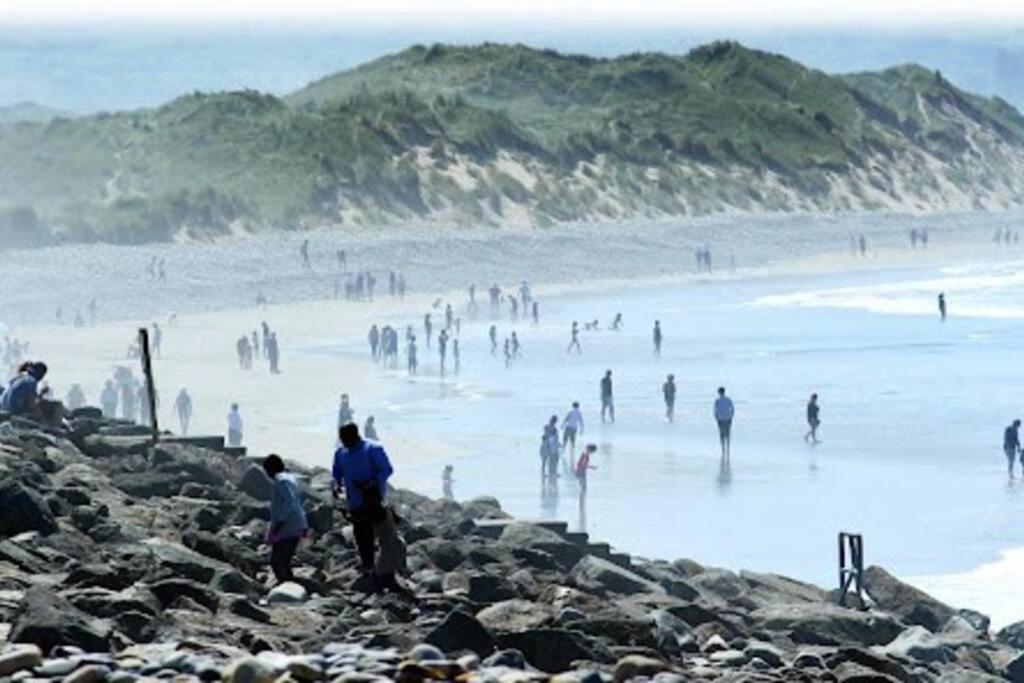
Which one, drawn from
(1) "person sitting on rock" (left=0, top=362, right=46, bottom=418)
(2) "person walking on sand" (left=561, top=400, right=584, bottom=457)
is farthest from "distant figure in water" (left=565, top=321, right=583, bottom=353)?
(1) "person sitting on rock" (left=0, top=362, right=46, bottom=418)

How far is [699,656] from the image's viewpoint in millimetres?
14859

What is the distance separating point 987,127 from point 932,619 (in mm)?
125515

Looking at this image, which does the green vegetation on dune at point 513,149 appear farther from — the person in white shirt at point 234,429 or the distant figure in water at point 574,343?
the person in white shirt at point 234,429

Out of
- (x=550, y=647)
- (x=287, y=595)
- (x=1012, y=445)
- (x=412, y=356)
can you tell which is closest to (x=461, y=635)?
(x=550, y=647)

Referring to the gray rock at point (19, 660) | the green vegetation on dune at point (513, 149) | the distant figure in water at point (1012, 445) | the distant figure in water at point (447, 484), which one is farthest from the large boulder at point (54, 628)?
the green vegetation on dune at point (513, 149)

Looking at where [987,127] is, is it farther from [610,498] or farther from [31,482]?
[31,482]

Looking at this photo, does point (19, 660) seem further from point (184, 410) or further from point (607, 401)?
point (607, 401)

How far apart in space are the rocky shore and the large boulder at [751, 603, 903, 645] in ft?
0.07

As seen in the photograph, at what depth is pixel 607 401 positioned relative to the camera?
41.1 m

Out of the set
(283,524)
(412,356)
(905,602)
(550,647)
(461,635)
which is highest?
(283,524)

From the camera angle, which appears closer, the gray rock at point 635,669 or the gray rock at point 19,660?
the gray rock at point 19,660

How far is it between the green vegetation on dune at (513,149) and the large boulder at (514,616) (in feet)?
213

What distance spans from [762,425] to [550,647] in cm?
2818

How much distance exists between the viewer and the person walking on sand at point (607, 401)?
134 feet
